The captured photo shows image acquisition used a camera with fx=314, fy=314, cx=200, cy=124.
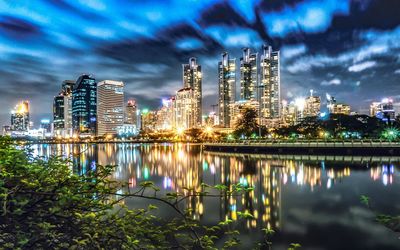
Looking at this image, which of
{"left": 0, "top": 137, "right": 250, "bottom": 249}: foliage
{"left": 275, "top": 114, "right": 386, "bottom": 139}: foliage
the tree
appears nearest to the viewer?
{"left": 0, "top": 137, "right": 250, "bottom": 249}: foliage

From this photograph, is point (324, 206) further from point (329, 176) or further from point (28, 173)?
point (28, 173)

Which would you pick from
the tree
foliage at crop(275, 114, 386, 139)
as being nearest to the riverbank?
foliage at crop(275, 114, 386, 139)

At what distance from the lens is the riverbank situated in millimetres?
51312

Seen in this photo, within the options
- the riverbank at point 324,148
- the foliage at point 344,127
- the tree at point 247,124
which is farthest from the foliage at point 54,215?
the tree at point 247,124

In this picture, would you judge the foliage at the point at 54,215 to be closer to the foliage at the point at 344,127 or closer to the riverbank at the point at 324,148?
the riverbank at the point at 324,148

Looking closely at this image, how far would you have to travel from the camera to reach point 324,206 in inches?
779

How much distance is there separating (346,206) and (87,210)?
66.3 feet

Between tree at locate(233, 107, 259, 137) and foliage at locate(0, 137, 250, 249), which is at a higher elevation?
tree at locate(233, 107, 259, 137)

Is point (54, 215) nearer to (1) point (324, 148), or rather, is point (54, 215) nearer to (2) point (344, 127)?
(1) point (324, 148)

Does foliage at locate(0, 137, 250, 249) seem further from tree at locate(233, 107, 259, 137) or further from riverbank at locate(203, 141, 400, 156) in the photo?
tree at locate(233, 107, 259, 137)

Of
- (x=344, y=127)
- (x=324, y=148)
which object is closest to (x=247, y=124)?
(x=344, y=127)

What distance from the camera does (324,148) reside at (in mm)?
56125

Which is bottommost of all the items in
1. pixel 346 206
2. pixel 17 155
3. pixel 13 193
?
pixel 346 206

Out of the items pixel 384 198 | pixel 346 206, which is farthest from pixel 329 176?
pixel 346 206
